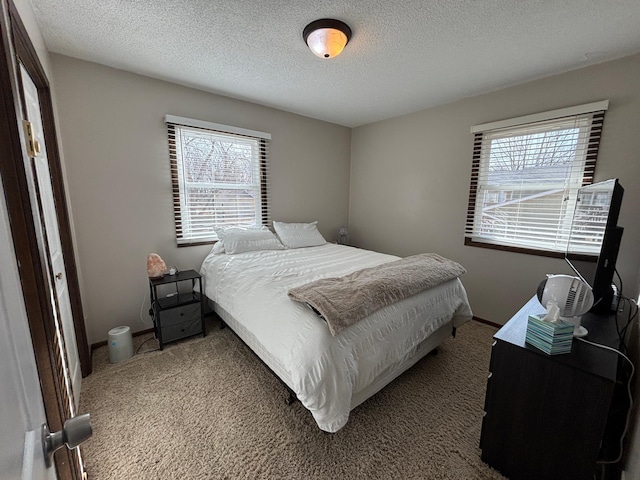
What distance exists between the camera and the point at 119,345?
213cm

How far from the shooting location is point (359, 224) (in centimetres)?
412

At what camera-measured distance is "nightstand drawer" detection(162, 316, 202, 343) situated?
233cm

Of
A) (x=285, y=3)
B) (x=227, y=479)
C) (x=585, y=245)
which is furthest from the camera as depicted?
(x=585, y=245)

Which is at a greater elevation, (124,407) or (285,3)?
(285,3)

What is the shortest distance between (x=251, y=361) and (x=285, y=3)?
2484mm

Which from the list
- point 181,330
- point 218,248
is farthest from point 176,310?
point 218,248

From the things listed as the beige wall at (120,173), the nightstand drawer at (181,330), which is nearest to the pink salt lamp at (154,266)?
the beige wall at (120,173)

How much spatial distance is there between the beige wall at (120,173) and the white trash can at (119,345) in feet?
1.37

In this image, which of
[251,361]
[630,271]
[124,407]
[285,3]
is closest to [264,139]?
[285,3]

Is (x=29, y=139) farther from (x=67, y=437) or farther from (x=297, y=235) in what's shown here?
(x=297, y=235)

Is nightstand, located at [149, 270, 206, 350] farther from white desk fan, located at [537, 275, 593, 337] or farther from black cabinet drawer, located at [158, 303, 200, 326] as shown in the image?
white desk fan, located at [537, 275, 593, 337]

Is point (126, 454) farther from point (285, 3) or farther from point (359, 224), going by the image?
point (359, 224)

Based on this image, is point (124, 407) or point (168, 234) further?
point (168, 234)

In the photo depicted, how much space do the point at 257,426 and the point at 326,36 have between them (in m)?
2.48
